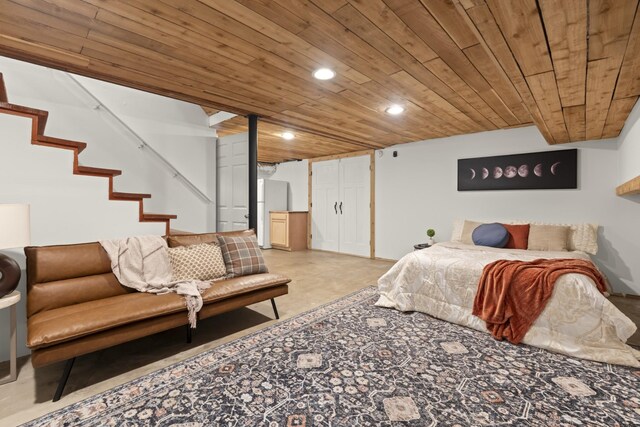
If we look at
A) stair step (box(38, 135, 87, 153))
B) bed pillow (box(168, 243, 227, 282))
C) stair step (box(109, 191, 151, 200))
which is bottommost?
bed pillow (box(168, 243, 227, 282))

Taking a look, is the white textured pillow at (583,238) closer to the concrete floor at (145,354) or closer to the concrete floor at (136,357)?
the concrete floor at (145,354)

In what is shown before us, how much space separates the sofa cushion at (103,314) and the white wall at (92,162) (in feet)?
2.11

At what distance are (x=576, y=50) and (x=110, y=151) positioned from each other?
435cm

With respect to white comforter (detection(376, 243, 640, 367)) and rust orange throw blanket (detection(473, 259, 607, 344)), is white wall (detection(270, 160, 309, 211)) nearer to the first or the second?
white comforter (detection(376, 243, 640, 367))

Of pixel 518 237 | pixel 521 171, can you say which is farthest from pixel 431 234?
pixel 521 171

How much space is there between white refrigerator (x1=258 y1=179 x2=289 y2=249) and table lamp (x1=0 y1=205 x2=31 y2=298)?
557cm

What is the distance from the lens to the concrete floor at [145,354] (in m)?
1.77

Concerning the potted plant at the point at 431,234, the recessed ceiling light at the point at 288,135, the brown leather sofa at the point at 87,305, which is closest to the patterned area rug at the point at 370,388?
the brown leather sofa at the point at 87,305

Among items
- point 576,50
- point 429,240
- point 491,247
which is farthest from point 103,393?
point 429,240

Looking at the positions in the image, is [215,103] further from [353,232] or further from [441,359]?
[353,232]

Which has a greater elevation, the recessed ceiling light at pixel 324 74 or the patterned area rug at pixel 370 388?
the recessed ceiling light at pixel 324 74

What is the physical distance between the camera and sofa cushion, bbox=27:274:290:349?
67.7 inches

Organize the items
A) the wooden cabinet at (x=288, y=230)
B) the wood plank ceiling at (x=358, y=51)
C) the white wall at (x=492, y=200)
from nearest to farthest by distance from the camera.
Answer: the wood plank ceiling at (x=358, y=51) → the white wall at (x=492, y=200) → the wooden cabinet at (x=288, y=230)

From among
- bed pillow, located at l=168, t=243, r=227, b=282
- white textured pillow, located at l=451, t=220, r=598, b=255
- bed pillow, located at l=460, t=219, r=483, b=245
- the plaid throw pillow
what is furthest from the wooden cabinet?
white textured pillow, located at l=451, t=220, r=598, b=255
